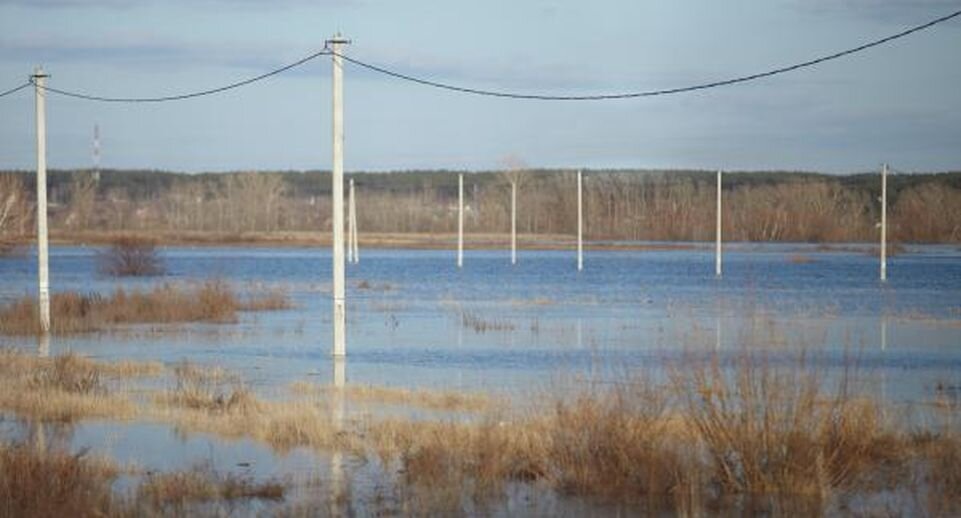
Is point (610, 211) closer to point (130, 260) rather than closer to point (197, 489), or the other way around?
point (130, 260)

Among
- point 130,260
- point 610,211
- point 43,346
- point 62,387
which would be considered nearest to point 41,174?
point 43,346

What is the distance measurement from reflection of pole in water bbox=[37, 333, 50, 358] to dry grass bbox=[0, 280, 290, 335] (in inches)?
17.8

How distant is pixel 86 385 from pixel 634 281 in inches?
2027

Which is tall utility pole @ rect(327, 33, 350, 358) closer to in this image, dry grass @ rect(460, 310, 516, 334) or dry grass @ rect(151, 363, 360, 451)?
dry grass @ rect(151, 363, 360, 451)

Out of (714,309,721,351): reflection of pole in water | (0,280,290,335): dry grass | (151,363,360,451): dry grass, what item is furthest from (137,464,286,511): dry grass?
(0,280,290,335): dry grass

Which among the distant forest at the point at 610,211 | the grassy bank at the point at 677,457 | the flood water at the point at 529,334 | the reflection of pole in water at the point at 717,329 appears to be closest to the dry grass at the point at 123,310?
the flood water at the point at 529,334

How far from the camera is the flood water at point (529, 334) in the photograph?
2097 cm

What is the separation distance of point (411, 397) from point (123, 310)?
18739 millimetres

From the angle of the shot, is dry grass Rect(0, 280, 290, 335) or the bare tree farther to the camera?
the bare tree

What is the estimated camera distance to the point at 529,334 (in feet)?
111

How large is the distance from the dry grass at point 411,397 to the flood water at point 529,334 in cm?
68

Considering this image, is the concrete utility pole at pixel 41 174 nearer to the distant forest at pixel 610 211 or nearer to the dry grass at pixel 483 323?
the dry grass at pixel 483 323

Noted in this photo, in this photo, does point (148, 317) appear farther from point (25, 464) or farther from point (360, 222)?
point (360, 222)

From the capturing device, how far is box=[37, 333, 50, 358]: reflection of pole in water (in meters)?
25.4
